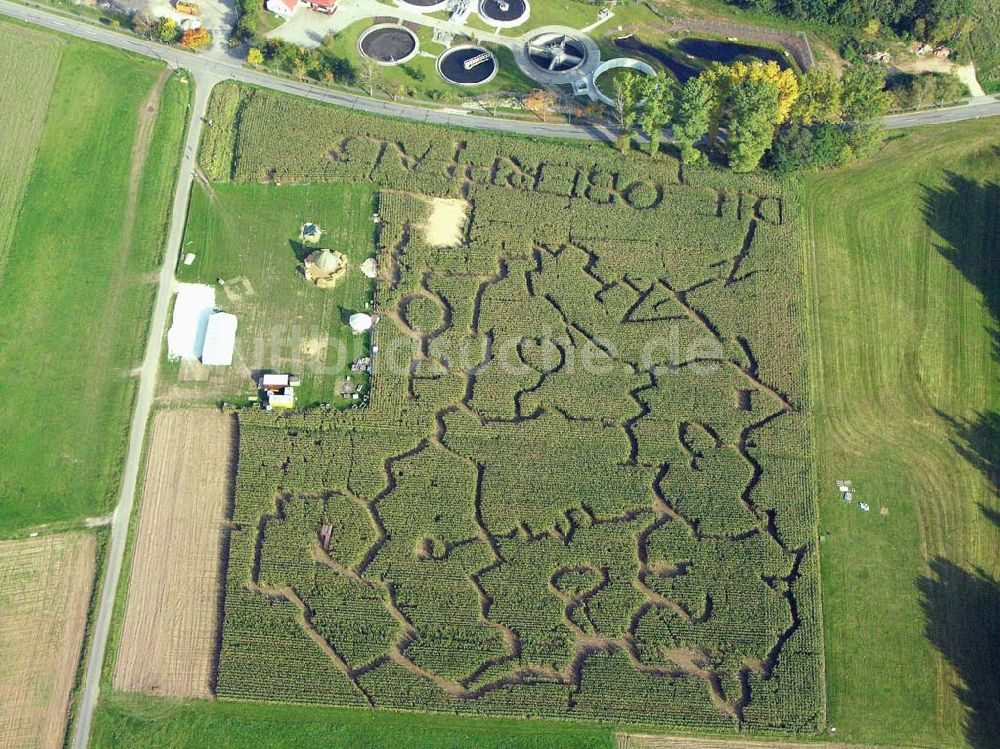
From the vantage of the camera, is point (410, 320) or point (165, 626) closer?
point (165, 626)

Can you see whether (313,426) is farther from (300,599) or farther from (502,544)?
(502,544)

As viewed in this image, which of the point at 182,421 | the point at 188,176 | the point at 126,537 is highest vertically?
the point at 188,176

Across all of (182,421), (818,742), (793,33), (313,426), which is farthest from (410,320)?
(793,33)

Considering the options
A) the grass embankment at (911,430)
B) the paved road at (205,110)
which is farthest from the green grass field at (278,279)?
the grass embankment at (911,430)

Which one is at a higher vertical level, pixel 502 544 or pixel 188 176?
pixel 188 176

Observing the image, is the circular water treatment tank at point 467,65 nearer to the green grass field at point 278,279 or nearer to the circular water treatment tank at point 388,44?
the circular water treatment tank at point 388,44

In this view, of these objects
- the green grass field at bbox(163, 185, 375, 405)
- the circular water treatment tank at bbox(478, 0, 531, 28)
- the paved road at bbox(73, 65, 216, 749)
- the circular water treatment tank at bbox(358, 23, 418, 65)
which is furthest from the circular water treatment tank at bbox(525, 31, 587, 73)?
the paved road at bbox(73, 65, 216, 749)
